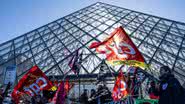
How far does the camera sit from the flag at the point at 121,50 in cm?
453

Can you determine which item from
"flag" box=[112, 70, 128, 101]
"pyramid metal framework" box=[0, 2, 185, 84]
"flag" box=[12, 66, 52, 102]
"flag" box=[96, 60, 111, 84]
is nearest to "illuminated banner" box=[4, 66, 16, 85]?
"flag" box=[12, 66, 52, 102]

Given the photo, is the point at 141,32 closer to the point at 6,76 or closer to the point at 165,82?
the point at 6,76

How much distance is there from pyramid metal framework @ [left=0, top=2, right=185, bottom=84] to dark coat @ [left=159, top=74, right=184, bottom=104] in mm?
4792

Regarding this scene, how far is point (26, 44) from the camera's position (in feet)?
40.5

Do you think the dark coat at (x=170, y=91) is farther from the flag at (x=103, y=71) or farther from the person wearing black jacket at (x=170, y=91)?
the flag at (x=103, y=71)

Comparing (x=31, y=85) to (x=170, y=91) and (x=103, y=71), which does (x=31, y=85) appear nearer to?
(x=103, y=71)

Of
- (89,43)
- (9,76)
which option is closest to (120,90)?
(9,76)

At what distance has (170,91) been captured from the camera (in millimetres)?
3084

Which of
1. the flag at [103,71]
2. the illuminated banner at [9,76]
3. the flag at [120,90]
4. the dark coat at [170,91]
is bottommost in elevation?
the flag at [103,71]

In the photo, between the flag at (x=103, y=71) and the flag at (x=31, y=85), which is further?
the flag at (x=103, y=71)

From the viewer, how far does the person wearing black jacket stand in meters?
2.99

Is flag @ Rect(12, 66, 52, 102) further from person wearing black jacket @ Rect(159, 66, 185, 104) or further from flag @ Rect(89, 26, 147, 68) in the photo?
person wearing black jacket @ Rect(159, 66, 185, 104)

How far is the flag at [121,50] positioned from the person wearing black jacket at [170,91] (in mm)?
1243

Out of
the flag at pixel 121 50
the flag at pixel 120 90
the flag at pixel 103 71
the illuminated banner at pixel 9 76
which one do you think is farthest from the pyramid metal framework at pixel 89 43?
the flag at pixel 121 50
